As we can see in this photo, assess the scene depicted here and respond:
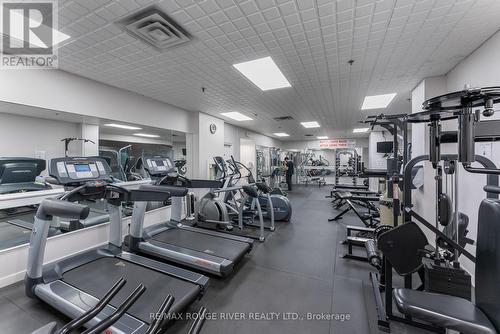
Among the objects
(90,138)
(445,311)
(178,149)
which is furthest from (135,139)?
(445,311)

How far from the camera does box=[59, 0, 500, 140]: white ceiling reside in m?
1.88

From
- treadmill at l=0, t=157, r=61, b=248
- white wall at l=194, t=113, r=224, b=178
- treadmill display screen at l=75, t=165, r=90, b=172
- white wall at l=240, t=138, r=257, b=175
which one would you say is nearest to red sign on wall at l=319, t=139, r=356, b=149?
white wall at l=240, t=138, r=257, b=175

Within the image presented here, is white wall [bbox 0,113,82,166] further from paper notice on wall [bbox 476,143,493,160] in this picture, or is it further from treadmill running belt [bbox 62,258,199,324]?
paper notice on wall [bbox 476,143,493,160]

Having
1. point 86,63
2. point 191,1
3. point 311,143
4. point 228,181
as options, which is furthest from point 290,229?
point 311,143

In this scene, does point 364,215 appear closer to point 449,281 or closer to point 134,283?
point 449,281

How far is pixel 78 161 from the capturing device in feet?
7.31

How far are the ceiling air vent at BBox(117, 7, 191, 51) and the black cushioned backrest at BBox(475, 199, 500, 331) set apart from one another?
2770 mm

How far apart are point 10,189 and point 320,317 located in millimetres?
4380

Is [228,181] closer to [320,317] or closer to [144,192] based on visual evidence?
[144,192]

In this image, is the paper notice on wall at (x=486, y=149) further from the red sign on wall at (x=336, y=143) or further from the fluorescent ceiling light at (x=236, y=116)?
the red sign on wall at (x=336, y=143)

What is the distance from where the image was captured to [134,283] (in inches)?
84.1

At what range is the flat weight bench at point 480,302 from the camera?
1.07 meters

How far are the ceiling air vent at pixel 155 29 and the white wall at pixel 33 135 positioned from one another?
279 centimetres

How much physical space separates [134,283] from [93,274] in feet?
1.59
